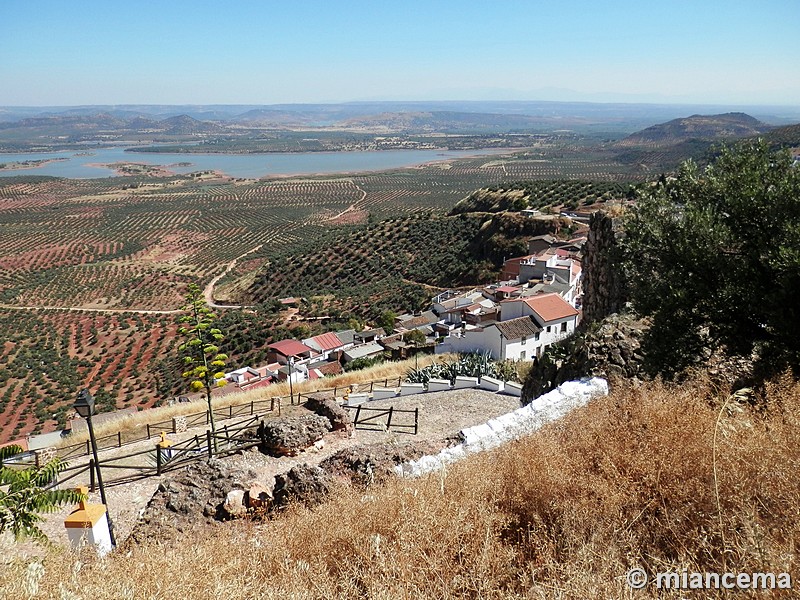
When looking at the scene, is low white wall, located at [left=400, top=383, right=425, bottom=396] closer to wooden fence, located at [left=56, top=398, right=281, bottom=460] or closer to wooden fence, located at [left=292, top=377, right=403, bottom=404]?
wooden fence, located at [left=292, top=377, right=403, bottom=404]

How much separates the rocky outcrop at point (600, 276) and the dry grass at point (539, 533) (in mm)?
9004

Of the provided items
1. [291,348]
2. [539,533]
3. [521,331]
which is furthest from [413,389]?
[291,348]

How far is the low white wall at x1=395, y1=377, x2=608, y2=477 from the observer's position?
20.9 feet

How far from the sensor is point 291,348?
96.5 feet

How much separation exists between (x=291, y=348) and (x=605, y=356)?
2339cm

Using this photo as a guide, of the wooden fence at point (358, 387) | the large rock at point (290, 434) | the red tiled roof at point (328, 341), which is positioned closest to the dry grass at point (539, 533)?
the large rock at point (290, 434)

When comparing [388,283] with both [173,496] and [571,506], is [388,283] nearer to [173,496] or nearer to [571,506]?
[173,496]

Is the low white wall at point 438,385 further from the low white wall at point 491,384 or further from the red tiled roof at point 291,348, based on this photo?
the red tiled roof at point 291,348

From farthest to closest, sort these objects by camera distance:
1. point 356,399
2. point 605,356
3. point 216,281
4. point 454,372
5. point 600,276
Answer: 1. point 216,281
2. point 454,372
3. point 600,276
4. point 356,399
5. point 605,356

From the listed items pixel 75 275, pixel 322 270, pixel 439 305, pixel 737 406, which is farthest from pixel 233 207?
pixel 737 406

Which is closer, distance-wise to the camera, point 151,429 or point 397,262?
point 151,429

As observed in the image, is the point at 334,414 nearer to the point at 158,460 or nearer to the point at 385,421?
the point at 385,421

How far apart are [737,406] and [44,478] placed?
6853mm

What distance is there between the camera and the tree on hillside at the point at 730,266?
5.83m
